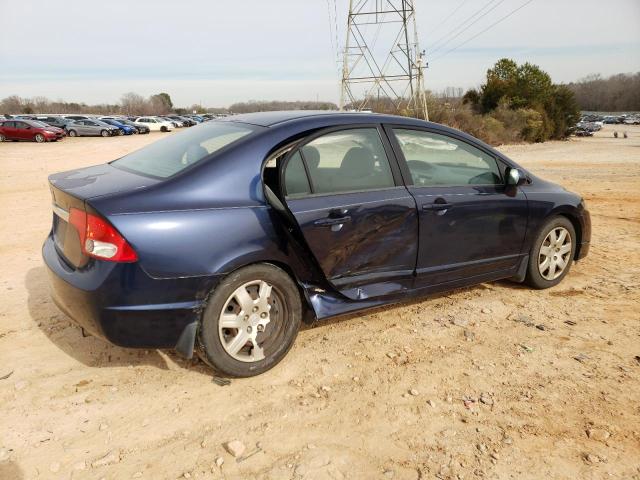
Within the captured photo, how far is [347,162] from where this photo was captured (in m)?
3.57

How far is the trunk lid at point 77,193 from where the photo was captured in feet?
9.43

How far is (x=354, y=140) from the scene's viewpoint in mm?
3604

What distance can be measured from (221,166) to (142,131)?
44125mm

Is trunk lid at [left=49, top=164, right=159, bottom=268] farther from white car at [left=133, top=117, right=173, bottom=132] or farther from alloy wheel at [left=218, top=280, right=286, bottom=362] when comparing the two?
white car at [left=133, top=117, right=173, bottom=132]

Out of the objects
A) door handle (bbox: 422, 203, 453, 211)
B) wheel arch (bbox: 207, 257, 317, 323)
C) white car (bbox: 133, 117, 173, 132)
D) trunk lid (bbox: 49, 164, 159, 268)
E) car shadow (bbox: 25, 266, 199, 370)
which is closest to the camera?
trunk lid (bbox: 49, 164, 159, 268)

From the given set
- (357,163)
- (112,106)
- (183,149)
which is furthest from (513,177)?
(112,106)

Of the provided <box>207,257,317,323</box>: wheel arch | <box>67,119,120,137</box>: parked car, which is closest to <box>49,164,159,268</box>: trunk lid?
<box>207,257,317,323</box>: wheel arch

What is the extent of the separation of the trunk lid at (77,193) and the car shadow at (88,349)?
1.89 feet

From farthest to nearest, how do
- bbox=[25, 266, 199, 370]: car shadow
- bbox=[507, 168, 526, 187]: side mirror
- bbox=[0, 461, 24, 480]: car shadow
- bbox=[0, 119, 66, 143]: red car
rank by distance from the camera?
bbox=[0, 119, 66, 143]: red car → bbox=[507, 168, 526, 187]: side mirror → bbox=[25, 266, 199, 370]: car shadow → bbox=[0, 461, 24, 480]: car shadow

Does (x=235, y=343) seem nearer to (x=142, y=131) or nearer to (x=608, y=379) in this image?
(x=608, y=379)

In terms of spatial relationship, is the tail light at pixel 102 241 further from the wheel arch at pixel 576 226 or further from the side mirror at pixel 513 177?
the wheel arch at pixel 576 226

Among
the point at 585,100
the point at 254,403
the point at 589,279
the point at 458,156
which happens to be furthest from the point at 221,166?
the point at 585,100

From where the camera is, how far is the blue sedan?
278cm

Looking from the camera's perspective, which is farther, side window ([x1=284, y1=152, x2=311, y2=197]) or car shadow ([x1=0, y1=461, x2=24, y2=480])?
side window ([x1=284, y1=152, x2=311, y2=197])
